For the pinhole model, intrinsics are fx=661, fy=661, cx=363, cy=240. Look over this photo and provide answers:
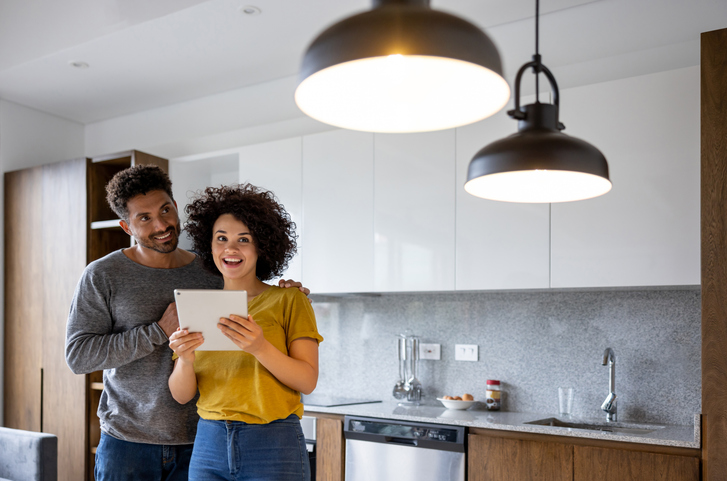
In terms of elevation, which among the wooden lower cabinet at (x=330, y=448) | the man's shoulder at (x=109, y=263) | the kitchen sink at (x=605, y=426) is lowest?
the wooden lower cabinet at (x=330, y=448)

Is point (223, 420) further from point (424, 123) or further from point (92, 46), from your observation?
point (92, 46)

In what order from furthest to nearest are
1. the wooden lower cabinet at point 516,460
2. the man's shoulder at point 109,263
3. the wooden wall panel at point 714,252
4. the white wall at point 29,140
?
the white wall at point 29,140 < the wooden lower cabinet at point 516,460 < the wooden wall panel at point 714,252 < the man's shoulder at point 109,263

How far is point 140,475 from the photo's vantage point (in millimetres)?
1953

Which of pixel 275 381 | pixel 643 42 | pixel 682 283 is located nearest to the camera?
pixel 275 381

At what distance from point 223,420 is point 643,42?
7.93 feet

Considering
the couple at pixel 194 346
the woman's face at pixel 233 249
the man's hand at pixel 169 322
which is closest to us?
the couple at pixel 194 346

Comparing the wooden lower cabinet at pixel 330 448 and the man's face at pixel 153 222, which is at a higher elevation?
the man's face at pixel 153 222

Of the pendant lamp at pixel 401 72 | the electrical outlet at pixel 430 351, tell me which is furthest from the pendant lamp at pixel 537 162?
the electrical outlet at pixel 430 351

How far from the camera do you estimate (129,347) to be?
6.34 ft

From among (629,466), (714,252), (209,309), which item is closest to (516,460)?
(629,466)

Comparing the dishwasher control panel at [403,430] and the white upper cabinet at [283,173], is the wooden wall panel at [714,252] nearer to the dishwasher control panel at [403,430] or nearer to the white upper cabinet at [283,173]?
the dishwasher control panel at [403,430]

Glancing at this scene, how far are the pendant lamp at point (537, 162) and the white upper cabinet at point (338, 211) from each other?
1754 millimetres

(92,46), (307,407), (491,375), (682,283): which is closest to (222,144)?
(92,46)

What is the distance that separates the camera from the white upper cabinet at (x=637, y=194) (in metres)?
2.56
